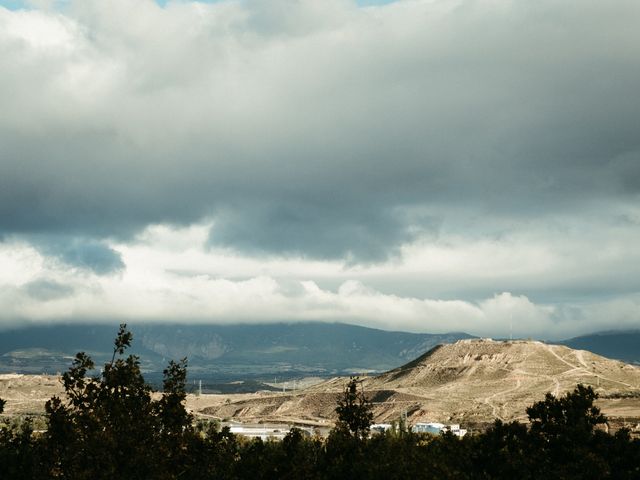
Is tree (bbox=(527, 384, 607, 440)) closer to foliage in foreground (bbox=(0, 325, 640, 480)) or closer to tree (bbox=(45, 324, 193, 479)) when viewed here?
foliage in foreground (bbox=(0, 325, 640, 480))

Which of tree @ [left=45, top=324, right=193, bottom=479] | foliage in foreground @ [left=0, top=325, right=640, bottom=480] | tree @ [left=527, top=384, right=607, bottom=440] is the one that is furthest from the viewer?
tree @ [left=527, top=384, right=607, bottom=440]

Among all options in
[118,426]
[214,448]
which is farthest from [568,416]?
[118,426]

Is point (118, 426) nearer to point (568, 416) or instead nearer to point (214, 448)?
point (214, 448)

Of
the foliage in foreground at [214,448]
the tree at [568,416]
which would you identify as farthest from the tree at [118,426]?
the tree at [568,416]

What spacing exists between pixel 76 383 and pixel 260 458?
1325 cm

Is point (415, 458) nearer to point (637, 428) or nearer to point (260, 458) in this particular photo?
point (260, 458)

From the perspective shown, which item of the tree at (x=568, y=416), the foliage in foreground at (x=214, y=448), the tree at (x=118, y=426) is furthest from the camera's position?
the tree at (x=568, y=416)

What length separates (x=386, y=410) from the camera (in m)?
191

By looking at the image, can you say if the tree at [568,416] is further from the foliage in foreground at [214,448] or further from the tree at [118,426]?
the tree at [118,426]

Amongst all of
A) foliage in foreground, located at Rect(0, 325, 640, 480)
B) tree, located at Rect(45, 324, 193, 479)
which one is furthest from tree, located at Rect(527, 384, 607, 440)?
tree, located at Rect(45, 324, 193, 479)

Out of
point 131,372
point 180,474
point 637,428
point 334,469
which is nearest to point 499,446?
point 334,469

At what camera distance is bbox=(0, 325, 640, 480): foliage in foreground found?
27484 mm

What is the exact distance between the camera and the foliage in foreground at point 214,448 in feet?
90.2

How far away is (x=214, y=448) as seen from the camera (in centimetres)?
3148
